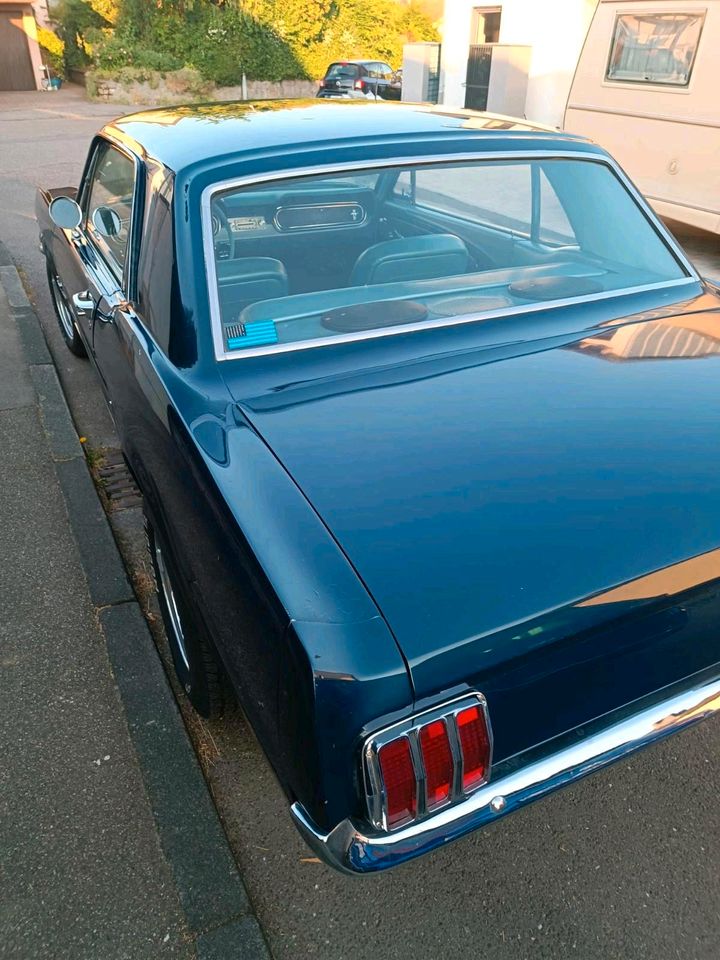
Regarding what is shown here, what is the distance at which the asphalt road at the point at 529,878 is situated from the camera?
72.7 inches

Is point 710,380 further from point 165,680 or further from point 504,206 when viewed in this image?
point 165,680

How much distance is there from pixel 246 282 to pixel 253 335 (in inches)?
13.4

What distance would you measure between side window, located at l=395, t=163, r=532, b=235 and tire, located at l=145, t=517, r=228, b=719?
5.09ft

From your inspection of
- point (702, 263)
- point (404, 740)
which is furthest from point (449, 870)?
point (702, 263)

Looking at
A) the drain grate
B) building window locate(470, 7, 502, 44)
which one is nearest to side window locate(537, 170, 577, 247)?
the drain grate

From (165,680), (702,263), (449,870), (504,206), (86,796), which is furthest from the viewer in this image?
(702,263)

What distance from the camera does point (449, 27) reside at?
54.5 feet

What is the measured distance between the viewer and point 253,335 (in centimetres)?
219

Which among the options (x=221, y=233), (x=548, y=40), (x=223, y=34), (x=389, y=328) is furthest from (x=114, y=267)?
(x=223, y=34)

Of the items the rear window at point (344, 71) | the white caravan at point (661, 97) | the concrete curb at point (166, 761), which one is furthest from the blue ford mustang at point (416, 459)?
the rear window at point (344, 71)

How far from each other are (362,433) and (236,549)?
0.44 metres

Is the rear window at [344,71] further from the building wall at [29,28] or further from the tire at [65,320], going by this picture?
the tire at [65,320]

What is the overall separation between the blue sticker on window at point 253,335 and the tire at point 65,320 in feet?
9.50

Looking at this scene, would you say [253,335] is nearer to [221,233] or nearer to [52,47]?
[221,233]
